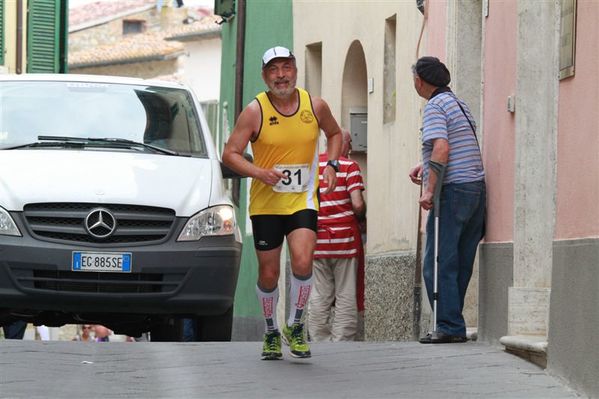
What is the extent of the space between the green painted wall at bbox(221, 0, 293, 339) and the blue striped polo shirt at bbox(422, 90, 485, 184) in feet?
36.8

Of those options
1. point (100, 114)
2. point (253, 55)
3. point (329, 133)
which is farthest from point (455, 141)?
point (253, 55)

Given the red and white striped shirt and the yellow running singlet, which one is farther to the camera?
the red and white striped shirt

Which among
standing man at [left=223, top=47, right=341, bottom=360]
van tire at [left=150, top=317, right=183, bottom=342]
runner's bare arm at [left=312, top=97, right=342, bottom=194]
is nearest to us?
standing man at [left=223, top=47, right=341, bottom=360]

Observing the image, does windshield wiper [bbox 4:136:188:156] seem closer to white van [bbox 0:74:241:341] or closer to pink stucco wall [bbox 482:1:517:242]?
white van [bbox 0:74:241:341]

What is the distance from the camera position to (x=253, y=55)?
2530cm

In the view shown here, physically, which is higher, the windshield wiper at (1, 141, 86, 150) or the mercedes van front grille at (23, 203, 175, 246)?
the windshield wiper at (1, 141, 86, 150)

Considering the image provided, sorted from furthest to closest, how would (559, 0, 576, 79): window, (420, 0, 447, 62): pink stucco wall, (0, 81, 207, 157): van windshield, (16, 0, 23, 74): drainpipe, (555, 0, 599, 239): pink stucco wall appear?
(16, 0, 23, 74): drainpipe
(420, 0, 447, 62): pink stucco wall
(0, 81, 207, 157): van windshield
(559, 0, 576, 79): window
(555, 0, 599, 239): pink stucco wall

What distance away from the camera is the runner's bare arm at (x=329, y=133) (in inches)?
392

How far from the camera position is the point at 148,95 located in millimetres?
12867

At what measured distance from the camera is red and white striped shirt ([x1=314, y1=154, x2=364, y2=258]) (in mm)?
14172

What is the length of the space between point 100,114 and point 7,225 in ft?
5.41

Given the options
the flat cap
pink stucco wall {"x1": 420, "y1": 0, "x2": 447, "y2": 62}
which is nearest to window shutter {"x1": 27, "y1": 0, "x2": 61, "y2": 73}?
pink stucco wall {"x1": 420, "y1": 0, "x2": 447, "y2": 62}

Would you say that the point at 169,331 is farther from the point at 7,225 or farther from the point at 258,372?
the point at 258,372

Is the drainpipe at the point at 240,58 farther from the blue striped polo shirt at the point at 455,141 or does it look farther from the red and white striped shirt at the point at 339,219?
the blue striped polo shirt at the point at 455,141
